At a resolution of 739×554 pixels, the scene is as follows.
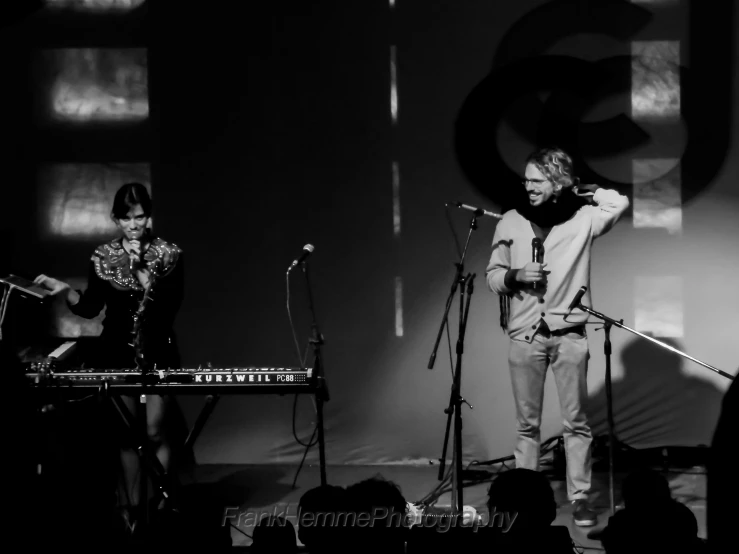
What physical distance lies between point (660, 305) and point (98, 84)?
3750 millimetres

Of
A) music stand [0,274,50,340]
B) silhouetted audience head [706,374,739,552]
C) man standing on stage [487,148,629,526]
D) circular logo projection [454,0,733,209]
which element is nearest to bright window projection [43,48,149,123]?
music stand [0,274,50,340]

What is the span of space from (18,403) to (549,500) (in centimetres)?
132

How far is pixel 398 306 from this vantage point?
5.80 metres

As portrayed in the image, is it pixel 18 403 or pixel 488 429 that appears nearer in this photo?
pixel 18 403

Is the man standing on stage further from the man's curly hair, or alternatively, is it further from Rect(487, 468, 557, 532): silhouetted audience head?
Rect(487, 468, 557, 532): silhouetted audience head

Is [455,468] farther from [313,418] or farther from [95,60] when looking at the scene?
[95,60]

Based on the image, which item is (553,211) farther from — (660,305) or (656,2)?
(656,2)

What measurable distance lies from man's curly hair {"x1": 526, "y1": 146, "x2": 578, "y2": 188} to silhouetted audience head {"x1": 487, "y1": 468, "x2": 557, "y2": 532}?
237 centimetres

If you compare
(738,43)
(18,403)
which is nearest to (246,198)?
(738,43)

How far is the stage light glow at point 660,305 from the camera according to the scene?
18.6 feet

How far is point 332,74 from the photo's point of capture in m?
5.70

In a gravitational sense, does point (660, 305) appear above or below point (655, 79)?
below

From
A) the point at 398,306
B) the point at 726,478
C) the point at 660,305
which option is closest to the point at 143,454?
the point at 398,306

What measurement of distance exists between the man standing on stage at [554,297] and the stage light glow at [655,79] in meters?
1.16
